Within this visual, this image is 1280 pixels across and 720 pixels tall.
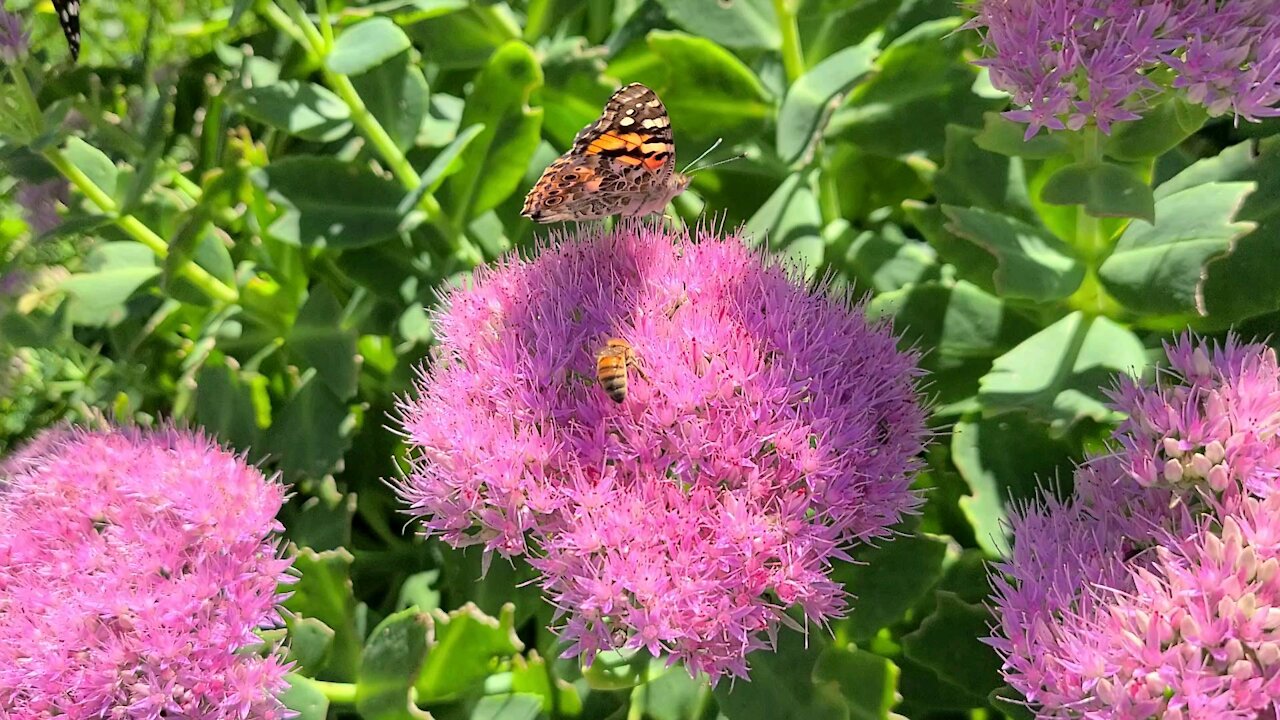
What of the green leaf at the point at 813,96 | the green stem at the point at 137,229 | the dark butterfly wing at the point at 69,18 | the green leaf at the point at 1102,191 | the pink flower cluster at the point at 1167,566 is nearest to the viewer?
the pink flower cluster at the point at 1167,566

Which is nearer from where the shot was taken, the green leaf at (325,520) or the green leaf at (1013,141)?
the green leaf at (1013,141)

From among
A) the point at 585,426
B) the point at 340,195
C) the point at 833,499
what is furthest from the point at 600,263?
the point at 340,195

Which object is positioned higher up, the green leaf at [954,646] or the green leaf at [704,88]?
the green leaf at [704,88]

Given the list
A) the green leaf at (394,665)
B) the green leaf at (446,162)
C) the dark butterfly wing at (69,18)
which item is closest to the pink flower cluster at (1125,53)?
the green leaf at (446,162)

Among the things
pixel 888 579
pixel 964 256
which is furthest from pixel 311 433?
pixel 964 256

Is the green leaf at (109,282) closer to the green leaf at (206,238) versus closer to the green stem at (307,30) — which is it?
the green leaf at (206,238)

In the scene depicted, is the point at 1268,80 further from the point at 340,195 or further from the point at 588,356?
the point at 340,195

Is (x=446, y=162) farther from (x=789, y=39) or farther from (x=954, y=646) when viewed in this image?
(x=954, y=646)
